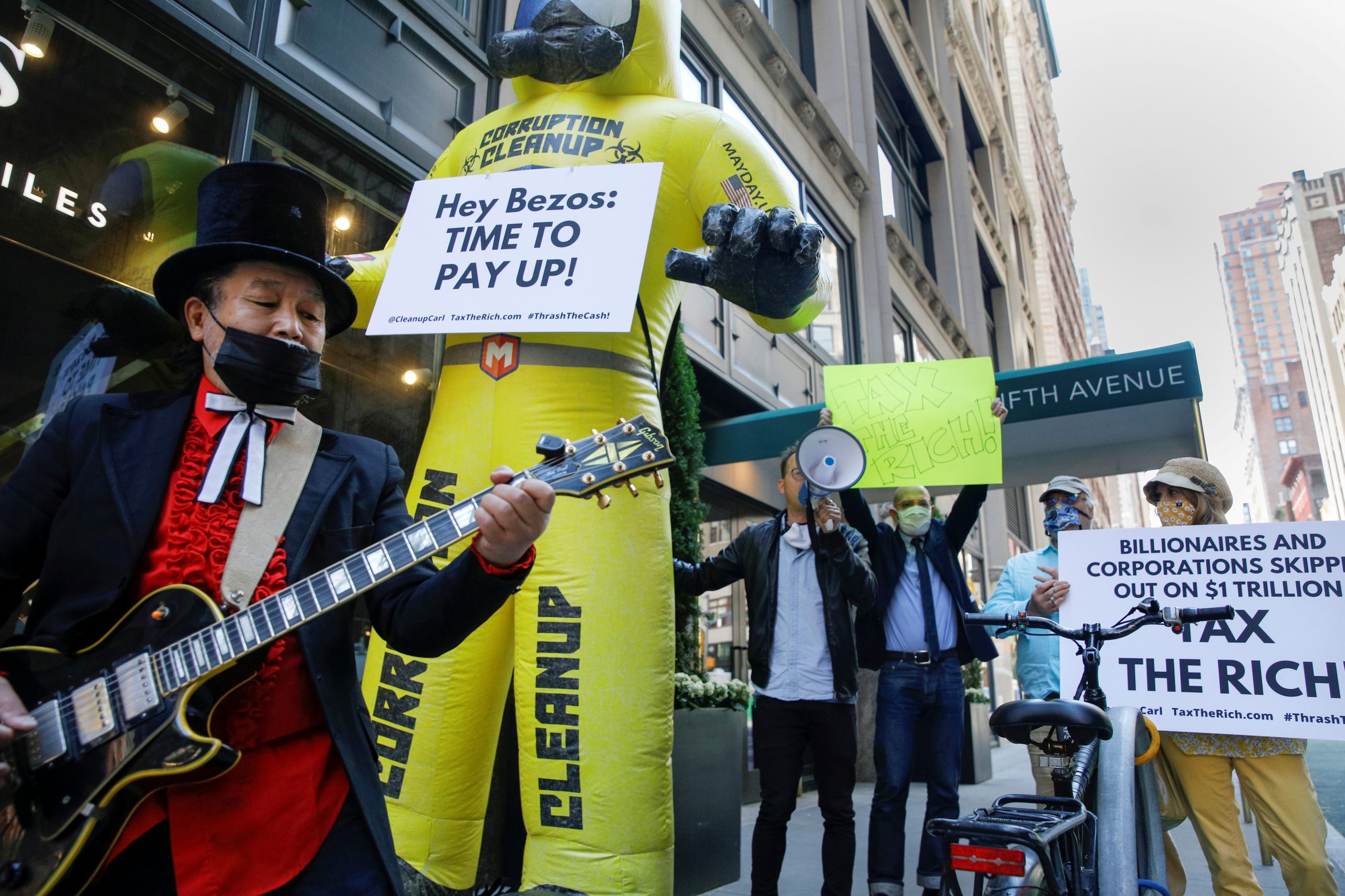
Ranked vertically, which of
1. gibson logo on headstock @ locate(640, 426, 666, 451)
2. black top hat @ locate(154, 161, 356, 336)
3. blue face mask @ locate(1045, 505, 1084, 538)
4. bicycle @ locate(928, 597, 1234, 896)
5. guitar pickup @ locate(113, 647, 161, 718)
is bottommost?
bicycle @ locate(928, 597, 1234, 896)

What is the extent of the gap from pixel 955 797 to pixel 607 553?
2461 mm

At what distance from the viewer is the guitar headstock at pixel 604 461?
1.71 m

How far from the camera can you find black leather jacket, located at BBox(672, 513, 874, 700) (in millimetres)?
3816

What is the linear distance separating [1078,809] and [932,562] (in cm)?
213

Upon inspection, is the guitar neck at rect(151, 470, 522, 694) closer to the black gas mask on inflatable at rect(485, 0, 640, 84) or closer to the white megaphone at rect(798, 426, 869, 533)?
the white megaphone at rect(798, 426, 869, 533)

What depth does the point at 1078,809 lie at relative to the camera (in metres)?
2.24

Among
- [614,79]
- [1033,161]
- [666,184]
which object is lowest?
[666,184]

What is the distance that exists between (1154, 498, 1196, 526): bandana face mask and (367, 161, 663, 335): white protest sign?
2.38 meters

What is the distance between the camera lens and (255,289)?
5.93 feet

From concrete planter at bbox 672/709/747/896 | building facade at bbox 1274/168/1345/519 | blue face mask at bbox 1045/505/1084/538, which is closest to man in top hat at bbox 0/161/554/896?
concrete planter at bbox 672/709/747/896

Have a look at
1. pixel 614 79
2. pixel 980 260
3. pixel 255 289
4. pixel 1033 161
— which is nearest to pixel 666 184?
pixel 614 79

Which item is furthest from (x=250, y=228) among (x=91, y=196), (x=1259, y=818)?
(x=1259, y=818)

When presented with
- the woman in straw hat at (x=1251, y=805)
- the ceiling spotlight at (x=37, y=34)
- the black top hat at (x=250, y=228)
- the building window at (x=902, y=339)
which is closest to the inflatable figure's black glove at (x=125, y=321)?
the ceiling spotlight at (x=37, y=34)

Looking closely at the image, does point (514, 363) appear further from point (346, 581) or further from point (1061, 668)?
point (1061, 668)
